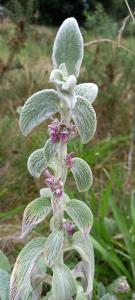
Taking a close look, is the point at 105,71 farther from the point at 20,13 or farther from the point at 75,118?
the point at 75,118

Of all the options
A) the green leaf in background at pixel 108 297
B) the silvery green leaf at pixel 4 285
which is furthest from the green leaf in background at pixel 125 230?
the silvery green leaf at pixel 4 285

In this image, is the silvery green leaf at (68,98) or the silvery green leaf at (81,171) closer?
the silvery green leaf at (68,98)

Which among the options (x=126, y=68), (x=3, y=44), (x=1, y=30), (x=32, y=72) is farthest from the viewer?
(x=3, y=44)

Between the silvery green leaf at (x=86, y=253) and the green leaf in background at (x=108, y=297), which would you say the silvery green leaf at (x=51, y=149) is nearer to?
the silvery green leaf at (x=86, y=253)

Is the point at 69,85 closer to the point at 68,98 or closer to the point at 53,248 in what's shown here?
the point at 68,98

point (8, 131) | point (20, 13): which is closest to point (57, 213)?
point (8, 131)

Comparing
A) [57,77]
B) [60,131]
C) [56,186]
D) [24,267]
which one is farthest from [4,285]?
[57,77]

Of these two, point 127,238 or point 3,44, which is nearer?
point 127,238
